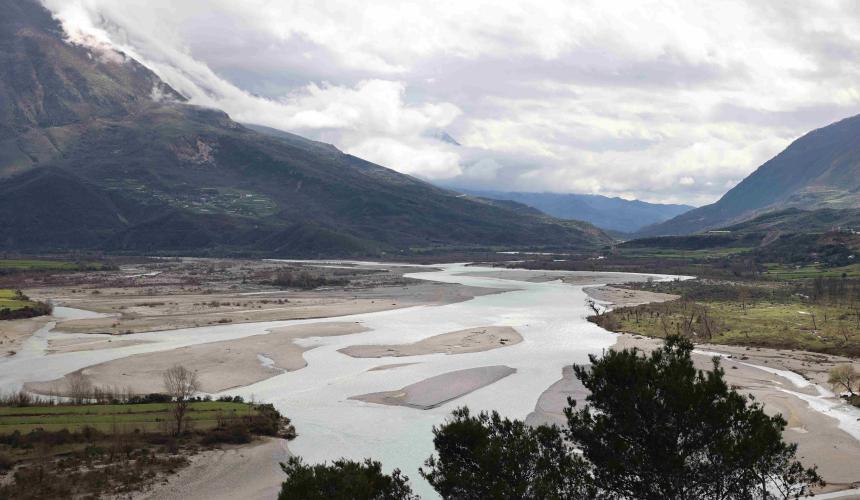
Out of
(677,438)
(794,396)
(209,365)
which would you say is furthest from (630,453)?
(209,365)

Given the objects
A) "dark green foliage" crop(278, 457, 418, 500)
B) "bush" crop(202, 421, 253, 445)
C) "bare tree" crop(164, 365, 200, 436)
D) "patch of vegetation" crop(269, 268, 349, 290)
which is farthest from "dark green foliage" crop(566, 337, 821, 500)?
"patch of vegetation" crop(269, 268, 349, 290)

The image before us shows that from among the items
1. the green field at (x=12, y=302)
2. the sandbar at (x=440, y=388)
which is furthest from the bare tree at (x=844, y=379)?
the green field at (x=12, y=302)

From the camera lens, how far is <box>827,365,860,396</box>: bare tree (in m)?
57.2

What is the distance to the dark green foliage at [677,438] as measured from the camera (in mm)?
21922

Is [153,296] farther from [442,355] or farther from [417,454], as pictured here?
[417,454]

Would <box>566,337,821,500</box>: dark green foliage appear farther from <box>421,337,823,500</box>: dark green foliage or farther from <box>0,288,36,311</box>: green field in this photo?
<box>0,288,36,311</box>: green field

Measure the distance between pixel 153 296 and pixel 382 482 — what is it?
13505 centimetres

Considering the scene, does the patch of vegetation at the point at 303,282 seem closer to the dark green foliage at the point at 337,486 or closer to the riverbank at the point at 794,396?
the riverbank at the point at 794,396

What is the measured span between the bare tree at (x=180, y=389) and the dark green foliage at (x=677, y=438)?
30642 mm

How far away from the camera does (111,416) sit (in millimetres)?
46688

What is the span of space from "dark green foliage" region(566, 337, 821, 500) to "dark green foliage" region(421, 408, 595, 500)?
109 centimetres

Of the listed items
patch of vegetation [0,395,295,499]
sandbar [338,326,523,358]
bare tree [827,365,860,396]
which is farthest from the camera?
sandbar [338,326,523,358]

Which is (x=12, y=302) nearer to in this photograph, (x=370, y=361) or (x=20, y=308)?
(x=20, y=308)

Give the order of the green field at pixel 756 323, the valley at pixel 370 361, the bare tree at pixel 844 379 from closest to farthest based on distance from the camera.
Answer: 1. the valley at pixel 370 361
2. the bare tree at pixel 844 379
3. the green field at pixel 756 323
